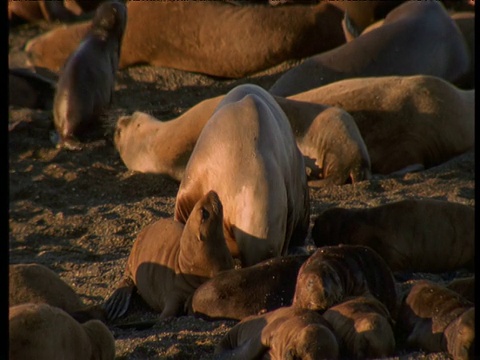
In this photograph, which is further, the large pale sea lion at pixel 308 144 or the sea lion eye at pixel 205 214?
the large pale sea lion at pixel 308 144

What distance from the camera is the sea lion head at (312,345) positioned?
10.4ft

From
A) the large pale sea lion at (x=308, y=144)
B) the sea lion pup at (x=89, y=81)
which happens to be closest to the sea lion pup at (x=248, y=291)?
the large pale sea lion at (x=308, y=144)

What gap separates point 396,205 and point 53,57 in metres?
5.50

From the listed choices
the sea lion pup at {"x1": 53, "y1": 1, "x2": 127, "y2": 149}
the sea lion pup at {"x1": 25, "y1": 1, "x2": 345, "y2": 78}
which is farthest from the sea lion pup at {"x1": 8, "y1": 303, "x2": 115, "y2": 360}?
the sea lion pup at {"x1": 25, "y1": 1, "x2": 345, "y2": 78}

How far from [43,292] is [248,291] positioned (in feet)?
2.65

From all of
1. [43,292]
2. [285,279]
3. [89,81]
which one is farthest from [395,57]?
[43,292]

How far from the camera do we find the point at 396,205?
16.1ft

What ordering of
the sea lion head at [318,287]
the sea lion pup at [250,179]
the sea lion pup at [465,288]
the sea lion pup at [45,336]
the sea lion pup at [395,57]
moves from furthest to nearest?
the sea lion pup at [395,57] < the sea lion pup at [250,179] < the sea lion pup at [465,288] < the sea lion head at [318,287] < the sea lion pup at [45,336]

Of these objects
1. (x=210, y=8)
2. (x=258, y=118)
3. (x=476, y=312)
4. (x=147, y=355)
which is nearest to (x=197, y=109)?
(x=258, y=118)

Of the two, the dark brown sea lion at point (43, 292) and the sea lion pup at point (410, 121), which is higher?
the dark brown sea lion at point (43, 292)

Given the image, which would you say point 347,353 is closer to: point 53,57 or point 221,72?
point 221,72

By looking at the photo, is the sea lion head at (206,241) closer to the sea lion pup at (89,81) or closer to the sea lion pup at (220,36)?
the sea lion pup at (89,81)

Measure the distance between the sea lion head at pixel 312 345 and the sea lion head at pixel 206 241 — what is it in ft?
3.75

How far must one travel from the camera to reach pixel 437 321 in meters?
3.47
